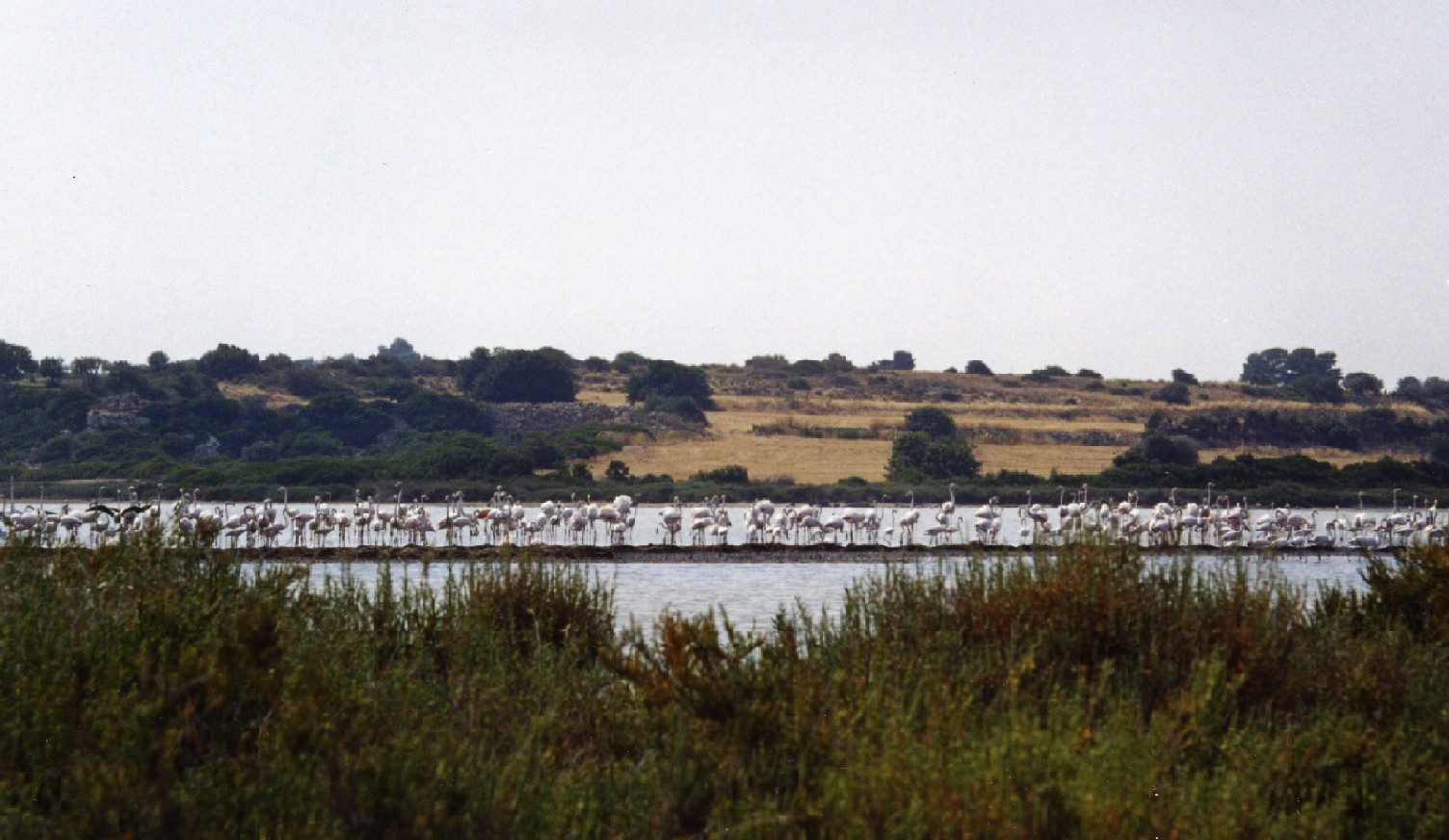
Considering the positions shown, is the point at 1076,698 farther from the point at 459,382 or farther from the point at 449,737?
the point at 459,382

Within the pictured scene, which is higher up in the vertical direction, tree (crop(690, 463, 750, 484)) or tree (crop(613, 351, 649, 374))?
tree (crop(613, 351, 649, 374))

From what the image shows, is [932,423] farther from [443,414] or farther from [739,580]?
[739,580]

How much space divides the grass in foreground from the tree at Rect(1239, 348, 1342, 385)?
10009 cm

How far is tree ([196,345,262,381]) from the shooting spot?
76.2 meters

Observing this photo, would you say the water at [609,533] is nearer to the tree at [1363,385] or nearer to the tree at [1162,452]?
the tree at [1162,452]

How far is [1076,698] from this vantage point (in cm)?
609

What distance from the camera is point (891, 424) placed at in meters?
68.3

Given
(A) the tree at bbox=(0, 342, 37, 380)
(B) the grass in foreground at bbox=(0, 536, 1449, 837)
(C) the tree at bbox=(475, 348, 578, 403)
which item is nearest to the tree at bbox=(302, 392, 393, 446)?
(C) the tree at bbox=(475, 348, 578, 403)

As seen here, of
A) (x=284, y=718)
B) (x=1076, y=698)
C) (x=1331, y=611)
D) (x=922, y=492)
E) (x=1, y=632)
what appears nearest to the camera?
(x=284, y=718)

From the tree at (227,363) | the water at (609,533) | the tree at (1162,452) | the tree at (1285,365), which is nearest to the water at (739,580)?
the water at (609,533)

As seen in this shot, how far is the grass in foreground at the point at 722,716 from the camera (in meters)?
5.07

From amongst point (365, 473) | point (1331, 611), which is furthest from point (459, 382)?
point (1331, 611)

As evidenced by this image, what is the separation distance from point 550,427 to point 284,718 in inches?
2401

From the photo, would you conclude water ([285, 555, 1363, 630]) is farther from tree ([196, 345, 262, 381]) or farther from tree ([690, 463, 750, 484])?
tree ([196, 345, 262, 381])
